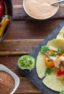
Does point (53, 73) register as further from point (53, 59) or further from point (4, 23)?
point (4, 23)

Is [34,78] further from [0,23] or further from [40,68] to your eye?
[0,23]

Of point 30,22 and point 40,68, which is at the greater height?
point 30,22

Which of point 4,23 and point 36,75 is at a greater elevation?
point 4,23

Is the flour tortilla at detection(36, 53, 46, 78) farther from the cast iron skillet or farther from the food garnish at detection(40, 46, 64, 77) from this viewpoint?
the cast iron skillet

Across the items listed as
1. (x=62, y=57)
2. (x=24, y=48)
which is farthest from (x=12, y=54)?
(x=62, y=57)

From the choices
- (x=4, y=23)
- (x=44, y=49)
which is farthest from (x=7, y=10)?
(x=44, y=49)
